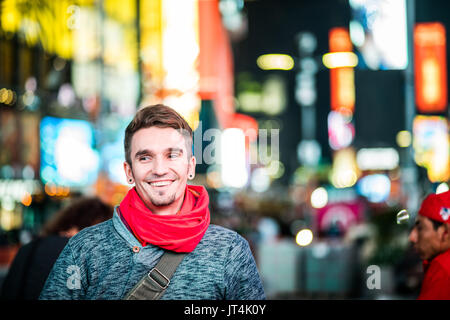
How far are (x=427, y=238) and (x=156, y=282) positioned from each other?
1.92 m

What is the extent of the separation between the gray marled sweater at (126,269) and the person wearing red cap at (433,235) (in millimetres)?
1362

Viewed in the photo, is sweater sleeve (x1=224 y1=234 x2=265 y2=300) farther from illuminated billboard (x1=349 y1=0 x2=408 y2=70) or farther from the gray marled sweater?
illuminated billboard (x1=349 y1=0 x2=408 y2=70)

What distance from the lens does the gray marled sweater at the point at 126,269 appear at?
288 cm

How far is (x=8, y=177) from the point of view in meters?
18.2

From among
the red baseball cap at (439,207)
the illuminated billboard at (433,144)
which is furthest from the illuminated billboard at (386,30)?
the illuminated billboard at (433,144)

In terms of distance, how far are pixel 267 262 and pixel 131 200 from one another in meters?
10.9

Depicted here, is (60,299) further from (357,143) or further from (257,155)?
(257,155)

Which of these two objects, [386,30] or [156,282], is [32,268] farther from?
[386,30]

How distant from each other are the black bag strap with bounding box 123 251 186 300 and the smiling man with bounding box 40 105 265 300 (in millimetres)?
23

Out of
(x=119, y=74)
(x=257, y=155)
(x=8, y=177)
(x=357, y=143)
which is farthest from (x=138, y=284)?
(x=257, y=155)

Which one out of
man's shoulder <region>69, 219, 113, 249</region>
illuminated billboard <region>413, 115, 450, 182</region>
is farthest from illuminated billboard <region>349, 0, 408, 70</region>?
illuminated billboard <region>413, 115, 450, 182</region>

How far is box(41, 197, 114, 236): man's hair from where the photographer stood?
5066mm

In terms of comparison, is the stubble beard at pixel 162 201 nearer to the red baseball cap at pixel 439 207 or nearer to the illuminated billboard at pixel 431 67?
the red baseball cap at pixel 439 207

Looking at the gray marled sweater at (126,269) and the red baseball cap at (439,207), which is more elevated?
the red baseball cap at (439,207)
